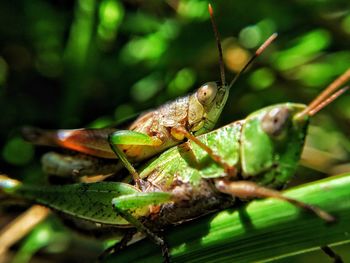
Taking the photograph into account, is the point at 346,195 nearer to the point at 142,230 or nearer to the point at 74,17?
the point at 142,230

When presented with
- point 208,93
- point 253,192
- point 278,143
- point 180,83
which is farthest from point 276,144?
point 180,83

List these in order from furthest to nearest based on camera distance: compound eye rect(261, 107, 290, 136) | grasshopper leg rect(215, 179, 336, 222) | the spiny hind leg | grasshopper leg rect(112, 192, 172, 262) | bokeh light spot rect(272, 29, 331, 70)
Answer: bokeh light spot rect(272, 29, 331, 70) → the spiny hind leg → grasshopper leg rect(112, 192, 172, 262) → compound eye rect(261, 107, 290, 136) → grasshopper leg rect(215, 179, 336, 222)

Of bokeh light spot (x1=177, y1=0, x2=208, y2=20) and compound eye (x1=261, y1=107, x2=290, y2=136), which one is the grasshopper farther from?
bokeh light spot (x1=177, y1=0, x2=208, y2=20)

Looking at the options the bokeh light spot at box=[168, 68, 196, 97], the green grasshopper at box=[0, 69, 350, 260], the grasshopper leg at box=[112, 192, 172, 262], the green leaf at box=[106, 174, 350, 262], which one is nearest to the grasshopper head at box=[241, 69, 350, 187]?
the green grasshopper at box=[0, 69, 350, 260]

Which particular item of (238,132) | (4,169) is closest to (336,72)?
(238,132)

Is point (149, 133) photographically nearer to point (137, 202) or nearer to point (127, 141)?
point (127, 141)

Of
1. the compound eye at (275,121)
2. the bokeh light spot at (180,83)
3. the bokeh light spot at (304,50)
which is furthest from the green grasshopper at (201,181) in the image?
the bokeh light spot at (304,50)

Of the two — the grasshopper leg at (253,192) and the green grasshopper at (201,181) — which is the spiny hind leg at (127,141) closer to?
the green grasshopper at (201,181)
